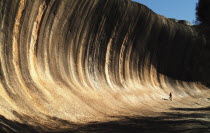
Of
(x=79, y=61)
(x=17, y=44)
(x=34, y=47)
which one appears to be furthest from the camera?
(x=79, y=61)

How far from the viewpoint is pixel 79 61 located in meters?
17.1

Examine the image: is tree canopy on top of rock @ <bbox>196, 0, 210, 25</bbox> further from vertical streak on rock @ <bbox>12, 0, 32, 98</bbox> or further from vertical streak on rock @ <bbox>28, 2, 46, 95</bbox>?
vertical streak on rock @ <bbox>12, 0, 32, 98</bbox>

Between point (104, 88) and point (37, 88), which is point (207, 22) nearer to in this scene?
point (104, 88)

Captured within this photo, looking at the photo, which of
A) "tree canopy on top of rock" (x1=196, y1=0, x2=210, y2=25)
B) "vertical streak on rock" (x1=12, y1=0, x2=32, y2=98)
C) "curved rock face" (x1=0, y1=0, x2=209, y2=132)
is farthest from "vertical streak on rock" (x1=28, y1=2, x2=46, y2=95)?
"tree canopy on top of rock" (x1=196, y1=0, x2=210, y2=25)

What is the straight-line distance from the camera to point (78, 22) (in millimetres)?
17000

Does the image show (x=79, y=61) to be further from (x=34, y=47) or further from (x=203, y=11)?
(x=203, y=11)

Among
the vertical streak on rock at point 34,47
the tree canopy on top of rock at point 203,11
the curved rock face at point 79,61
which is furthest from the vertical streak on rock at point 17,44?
the tree canopy on top of rock at point 203,11

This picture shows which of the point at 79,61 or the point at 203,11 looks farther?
the point at 79,61

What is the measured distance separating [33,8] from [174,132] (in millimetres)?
9359

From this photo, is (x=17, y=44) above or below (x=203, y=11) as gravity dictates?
below

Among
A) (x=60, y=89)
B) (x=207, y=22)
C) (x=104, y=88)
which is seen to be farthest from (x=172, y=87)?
(x=60, y=89)

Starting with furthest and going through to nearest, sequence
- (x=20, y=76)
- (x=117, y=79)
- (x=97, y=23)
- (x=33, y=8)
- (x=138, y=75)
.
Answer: (x=138, y=75), (x=117, y=79), (x=97, y=23), (x=33, y=8), (x=20, y=76)

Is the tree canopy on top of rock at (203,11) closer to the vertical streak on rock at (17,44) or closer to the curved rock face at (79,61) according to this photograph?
the curved rock face at (79,61)

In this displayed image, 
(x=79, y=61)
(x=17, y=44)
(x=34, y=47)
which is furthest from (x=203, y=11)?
(x=17, y=44)
